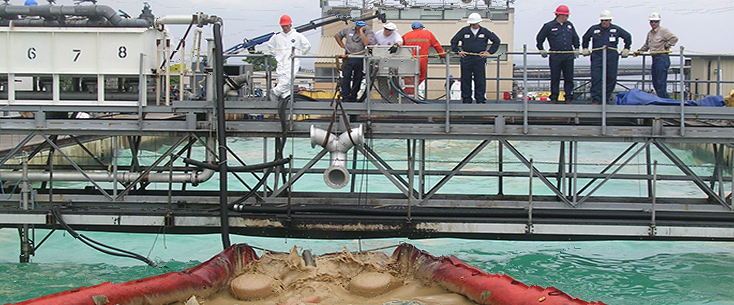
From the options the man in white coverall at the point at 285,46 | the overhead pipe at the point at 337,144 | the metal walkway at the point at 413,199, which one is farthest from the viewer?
the man in white coverall at the point at 285,46

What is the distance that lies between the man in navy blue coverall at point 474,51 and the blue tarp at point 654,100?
90.2 inches

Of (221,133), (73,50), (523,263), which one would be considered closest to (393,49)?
(221,133)

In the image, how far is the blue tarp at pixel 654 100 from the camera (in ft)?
35.5

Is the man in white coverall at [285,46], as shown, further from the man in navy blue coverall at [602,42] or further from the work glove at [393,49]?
the man in navy blue coverall at [602,42]

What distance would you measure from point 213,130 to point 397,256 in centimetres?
346

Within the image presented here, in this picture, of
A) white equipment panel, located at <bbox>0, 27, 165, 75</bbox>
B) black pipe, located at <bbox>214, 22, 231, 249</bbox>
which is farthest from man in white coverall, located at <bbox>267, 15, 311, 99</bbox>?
white equipment panel, located at <bbox>0, 27, 165, 75</bbox>

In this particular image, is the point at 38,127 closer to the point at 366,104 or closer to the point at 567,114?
the point at 366,104

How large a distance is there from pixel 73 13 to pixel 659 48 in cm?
999

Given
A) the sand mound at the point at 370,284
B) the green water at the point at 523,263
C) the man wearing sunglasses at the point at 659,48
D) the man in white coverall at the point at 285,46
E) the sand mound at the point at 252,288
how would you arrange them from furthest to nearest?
1. the green water at the point at 523,263
2. the man in white coverall at the point at 285,46
3. the man wearing sunglasses at the point at 659,48
4. the sand mound at the point at 370,284
5. the sand mound at the point at 252,288

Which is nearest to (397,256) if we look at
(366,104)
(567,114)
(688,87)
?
(366,104)

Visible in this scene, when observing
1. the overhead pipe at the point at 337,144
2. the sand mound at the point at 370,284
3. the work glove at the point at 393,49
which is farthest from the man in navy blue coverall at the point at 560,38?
the sand mound at the point at 370,284

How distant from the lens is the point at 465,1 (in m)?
30.7

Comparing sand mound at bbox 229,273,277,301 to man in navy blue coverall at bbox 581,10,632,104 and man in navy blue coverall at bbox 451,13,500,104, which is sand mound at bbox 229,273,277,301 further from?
man in navy blue coverall at bbox 581,10,632,104

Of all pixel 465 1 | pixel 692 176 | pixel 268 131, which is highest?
pixel 465 1
